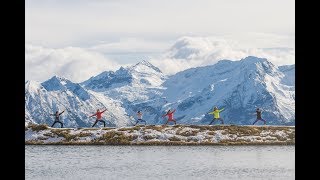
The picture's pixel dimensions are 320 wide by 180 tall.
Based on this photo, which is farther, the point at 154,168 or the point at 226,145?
the point at 226,145

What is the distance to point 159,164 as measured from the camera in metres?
45.9

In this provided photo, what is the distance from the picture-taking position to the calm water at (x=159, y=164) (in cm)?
3838

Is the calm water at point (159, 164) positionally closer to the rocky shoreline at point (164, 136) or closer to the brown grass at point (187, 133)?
the rocky shoreline at point (164, 136)

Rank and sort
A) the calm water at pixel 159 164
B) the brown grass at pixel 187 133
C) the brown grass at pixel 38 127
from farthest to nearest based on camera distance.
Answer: the brown grass at pixel 38 127
the brown grass at pixel 187 133
the calm water at pixel 159 164

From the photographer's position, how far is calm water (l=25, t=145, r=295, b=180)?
126ft

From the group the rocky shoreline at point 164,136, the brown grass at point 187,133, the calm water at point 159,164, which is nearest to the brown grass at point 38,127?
the rocky shoreline at point 164,136

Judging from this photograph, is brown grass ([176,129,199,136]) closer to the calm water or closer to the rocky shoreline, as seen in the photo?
the rocky shoreline

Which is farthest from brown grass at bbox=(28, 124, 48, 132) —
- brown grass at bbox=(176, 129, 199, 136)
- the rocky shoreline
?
brown grass at bbox=(176, 129, 199, 136)

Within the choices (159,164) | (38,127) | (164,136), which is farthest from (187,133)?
(159,164)
